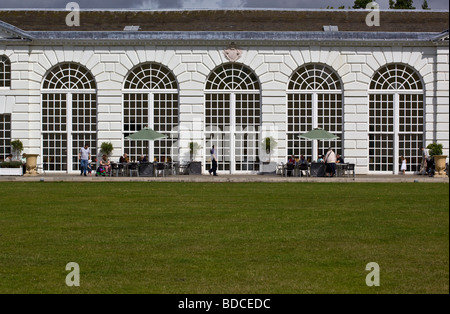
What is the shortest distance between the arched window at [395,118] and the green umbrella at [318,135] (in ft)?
11.1

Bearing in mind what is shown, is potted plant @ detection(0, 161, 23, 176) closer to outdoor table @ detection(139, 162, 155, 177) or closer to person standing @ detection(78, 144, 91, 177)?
person standing @ detection(78, 144, 91, 177)

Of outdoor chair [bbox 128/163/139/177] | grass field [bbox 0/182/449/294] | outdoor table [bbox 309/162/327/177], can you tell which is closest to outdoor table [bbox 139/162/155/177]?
outdoor chair [bbox 128/163/139/177]

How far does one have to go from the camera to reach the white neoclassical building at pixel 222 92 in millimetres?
38156

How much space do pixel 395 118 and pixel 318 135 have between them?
496 centimetres

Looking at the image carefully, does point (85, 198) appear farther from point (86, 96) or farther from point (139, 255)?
point (86, 96)

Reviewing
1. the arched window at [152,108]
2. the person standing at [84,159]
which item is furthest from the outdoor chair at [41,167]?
the arched window at [152,108]

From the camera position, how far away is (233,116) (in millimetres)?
38375

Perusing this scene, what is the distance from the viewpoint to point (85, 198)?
71.4ft

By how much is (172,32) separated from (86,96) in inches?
214

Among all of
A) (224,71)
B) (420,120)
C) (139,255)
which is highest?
(224,71)

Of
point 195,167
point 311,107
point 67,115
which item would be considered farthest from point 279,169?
point 67,115

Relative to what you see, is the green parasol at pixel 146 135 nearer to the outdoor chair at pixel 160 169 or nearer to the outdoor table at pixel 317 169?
the outdoor chair at pixel 160 169

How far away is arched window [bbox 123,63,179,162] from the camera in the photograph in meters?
38.3

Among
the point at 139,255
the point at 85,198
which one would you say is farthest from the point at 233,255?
the point at 85,198
